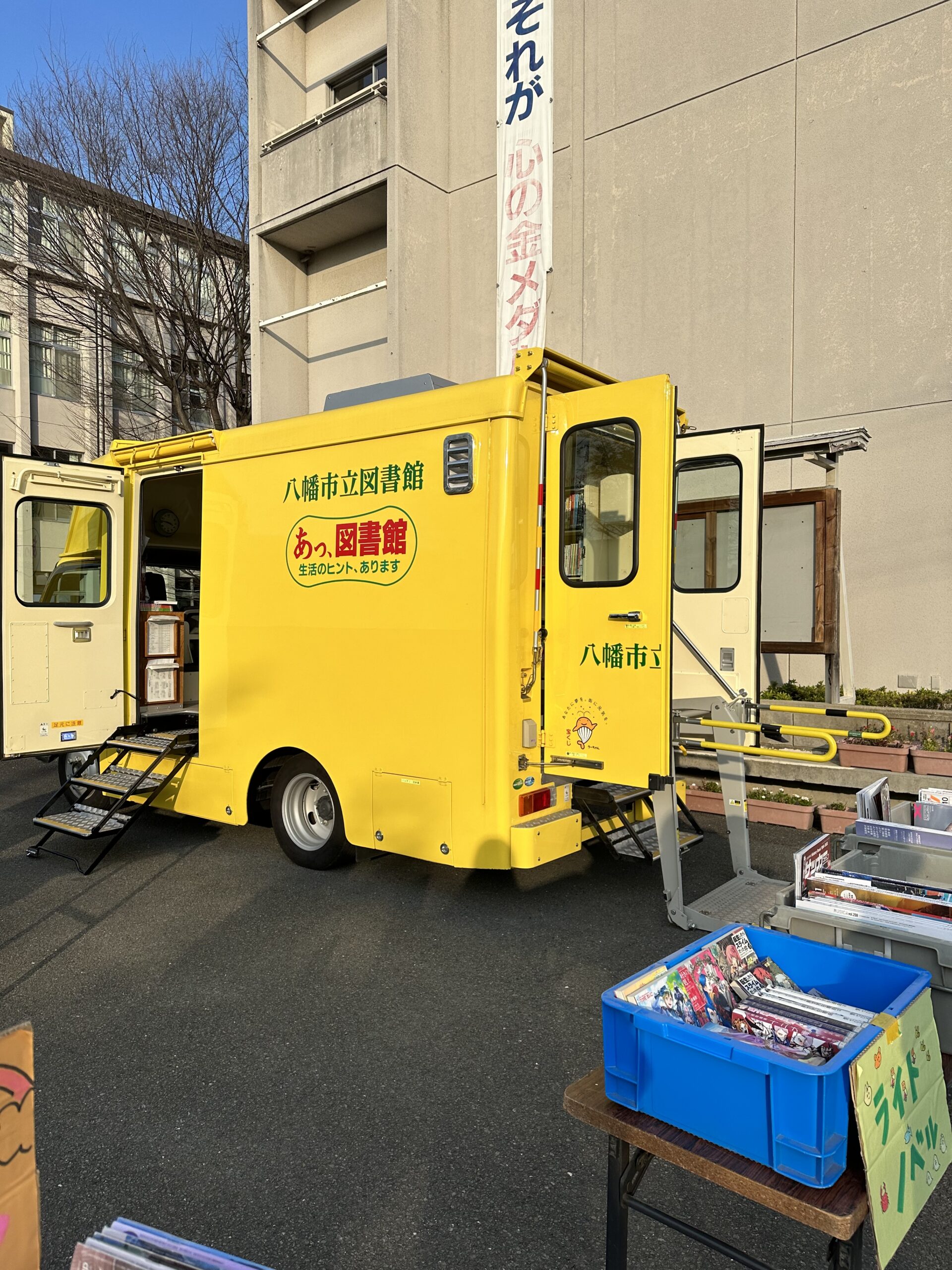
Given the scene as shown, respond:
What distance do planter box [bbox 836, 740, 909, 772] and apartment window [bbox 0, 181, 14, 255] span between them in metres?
15.9

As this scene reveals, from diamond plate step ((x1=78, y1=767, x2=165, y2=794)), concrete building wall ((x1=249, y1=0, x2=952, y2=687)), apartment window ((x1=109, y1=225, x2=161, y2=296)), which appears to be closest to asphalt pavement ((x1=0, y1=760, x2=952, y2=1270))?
diamond plate step ((x1=78, y1=767, x2=165, y2=794))

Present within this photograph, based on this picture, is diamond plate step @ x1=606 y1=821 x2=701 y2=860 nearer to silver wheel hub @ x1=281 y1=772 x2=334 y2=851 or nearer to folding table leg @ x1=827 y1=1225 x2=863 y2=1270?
silver wheel hub @ x1=281 y1=772 x2=334 y2=851

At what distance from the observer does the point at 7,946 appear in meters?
4.66

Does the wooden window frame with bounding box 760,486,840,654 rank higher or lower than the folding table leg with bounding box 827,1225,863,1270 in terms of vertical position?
higher

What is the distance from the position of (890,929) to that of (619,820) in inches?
132

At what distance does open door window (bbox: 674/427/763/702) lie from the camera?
5590 millimetres

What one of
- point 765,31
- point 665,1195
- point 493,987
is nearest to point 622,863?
point 493,987

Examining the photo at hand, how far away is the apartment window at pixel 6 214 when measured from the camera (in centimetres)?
1495

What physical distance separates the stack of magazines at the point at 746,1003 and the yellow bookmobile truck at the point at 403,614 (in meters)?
2.33

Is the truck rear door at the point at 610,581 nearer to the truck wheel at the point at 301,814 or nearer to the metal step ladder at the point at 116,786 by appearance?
the truck wheel at the point at 301,814

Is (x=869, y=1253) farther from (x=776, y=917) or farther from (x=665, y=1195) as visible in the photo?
(x=776, y=917)

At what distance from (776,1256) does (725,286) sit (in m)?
9.36

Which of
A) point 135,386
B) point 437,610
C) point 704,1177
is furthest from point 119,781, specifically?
point 135,386

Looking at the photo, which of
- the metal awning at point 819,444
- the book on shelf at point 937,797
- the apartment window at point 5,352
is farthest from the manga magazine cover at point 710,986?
the apartment window at point 5,352
